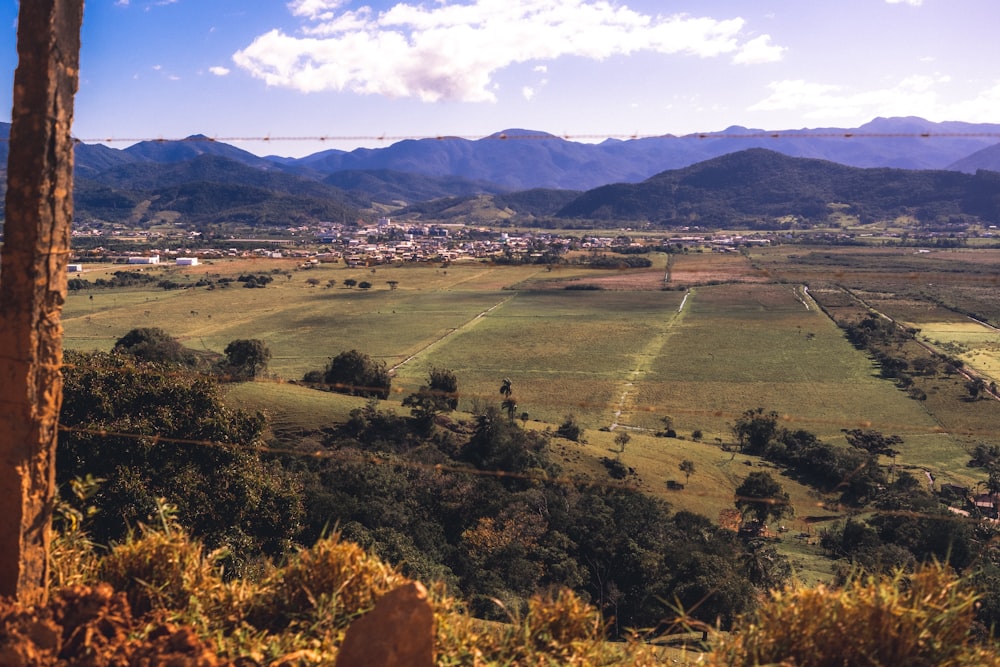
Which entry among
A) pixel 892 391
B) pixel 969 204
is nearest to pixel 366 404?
pixel 892 391

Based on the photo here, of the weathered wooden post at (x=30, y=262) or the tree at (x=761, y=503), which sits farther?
the tree at (x=761, y=503)

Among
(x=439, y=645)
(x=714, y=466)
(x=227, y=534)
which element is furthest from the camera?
(x=714, y=466)

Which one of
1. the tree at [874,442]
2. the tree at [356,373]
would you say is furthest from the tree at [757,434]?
the tree at [356,373]

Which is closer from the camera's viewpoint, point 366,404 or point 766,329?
point 366,404

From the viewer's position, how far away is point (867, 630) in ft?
16.0

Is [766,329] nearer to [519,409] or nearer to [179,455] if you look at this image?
[519,409]

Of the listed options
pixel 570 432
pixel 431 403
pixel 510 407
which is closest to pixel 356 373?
pixel 431 403

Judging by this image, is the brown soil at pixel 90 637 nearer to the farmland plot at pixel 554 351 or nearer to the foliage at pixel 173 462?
the foliage at pixel 173 462

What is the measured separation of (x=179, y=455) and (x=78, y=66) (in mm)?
10295

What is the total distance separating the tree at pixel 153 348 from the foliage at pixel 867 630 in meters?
34.0

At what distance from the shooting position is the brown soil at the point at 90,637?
4.49 m

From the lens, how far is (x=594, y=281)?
376ft

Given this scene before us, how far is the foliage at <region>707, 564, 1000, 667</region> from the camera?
479cm

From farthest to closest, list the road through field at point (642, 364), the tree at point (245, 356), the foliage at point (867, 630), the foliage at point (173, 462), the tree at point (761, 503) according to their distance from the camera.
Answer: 1. the road through field at point (642, 364)
2. the tree at point (245, 356)
3. the tree at point (761, 503)
4. the foliage at point (173, 462)
5. the foliage at point (867, 630)
